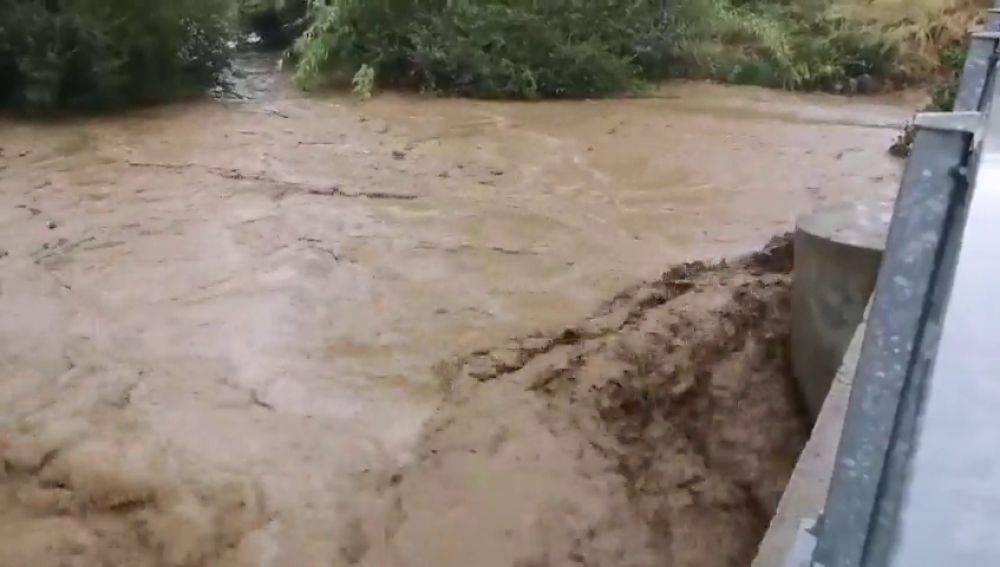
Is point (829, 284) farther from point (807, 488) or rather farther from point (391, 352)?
point (807, 488)

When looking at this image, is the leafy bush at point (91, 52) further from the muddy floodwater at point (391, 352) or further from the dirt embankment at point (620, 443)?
the dirt embankment at point (620, 443)

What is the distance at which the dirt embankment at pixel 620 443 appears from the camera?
2.36 metres

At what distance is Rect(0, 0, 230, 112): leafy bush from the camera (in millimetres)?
6119

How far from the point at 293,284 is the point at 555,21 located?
444 centimetres

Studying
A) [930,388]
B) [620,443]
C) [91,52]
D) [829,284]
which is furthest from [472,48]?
[930,388]

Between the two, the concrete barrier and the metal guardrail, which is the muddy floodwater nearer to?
the concrete barrier

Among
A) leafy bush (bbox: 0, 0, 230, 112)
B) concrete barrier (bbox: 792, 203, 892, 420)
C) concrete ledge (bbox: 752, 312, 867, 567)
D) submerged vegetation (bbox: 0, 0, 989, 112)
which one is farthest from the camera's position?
submerged vegetation (bbox: 0, 0, 989, 112)

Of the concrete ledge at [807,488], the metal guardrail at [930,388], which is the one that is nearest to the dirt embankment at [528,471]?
the concrete ledge at [807,488]

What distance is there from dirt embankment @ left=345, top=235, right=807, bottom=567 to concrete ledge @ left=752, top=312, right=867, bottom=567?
0.59m

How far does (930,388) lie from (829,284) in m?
2.41

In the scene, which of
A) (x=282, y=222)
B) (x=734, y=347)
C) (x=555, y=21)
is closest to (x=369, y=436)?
(x=734, y=347)

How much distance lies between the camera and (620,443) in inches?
112

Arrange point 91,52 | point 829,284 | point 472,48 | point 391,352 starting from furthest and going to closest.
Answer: point 472,48
point 91,52
point 829,284
point 391,352

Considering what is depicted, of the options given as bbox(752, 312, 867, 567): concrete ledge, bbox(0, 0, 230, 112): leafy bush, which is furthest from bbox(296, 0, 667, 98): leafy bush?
bbox(752, 312, 867, 567): concrete ledge
